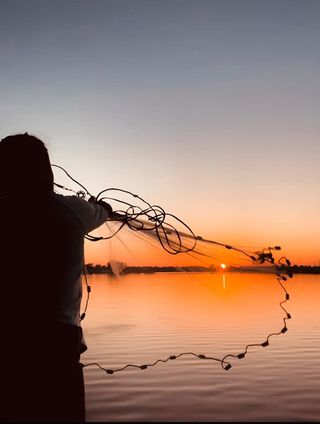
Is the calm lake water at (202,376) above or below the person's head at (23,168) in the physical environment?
below

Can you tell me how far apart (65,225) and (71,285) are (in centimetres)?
43

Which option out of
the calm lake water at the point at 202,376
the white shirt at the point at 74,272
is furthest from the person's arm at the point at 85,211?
the calm lake water at the point at 202,376

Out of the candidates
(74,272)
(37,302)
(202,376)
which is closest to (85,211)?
(74,272)

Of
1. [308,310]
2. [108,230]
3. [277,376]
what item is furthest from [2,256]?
[308,310]

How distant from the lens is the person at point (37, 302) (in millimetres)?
3340

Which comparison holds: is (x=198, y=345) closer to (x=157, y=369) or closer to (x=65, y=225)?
(x=157, y=369)

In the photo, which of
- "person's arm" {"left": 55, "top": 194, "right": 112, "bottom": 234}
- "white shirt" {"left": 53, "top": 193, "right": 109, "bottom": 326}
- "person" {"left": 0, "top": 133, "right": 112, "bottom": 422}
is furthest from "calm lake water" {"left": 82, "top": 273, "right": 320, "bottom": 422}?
"person" {"left": 0, "top": 133, "right": 112, "bottom": 422}

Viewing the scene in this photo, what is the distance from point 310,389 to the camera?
11.0 meters

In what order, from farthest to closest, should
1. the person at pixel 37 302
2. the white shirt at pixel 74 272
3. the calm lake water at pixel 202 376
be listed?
the calm lake water at pixel 202 376 → the white shirt at pixel 74 272 → the person at pixel 37 302

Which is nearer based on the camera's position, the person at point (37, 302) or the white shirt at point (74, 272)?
the person at point (37, 302)

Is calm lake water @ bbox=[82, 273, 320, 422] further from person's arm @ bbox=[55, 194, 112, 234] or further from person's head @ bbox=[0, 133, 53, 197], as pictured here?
person's head @ bbox=[0, 133, 53, 197]

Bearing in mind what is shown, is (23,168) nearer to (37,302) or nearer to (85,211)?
(85,211)

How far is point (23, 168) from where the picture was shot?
11.7ft

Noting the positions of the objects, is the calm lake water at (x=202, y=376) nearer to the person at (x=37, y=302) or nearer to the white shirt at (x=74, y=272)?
the white shirt at (x=74, y=272)
